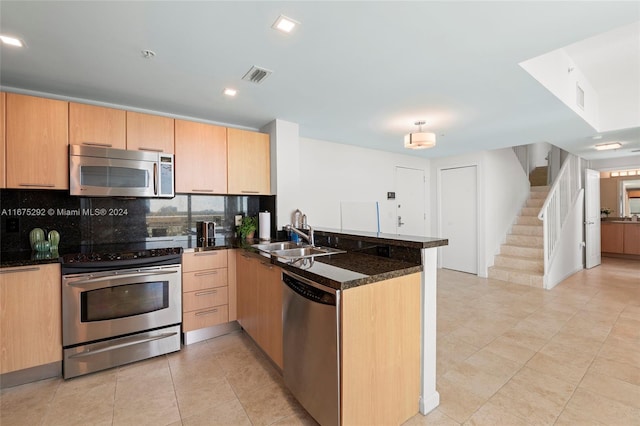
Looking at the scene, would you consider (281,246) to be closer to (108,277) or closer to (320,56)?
(108,277)

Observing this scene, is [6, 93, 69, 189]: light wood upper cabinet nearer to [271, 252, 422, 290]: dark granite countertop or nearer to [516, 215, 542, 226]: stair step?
[271, 252, 422, 290]: dark granite countertop

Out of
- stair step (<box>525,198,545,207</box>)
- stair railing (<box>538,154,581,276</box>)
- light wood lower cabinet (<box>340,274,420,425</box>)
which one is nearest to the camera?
light wood lower cabinet (<box>340,274,420,425</box>)

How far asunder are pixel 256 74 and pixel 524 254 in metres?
5.38

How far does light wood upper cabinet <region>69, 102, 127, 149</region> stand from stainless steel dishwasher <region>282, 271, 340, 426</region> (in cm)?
209

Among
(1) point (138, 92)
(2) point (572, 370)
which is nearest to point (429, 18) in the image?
(1) point (138, 92)

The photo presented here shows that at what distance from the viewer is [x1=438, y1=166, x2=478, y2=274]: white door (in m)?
5.13

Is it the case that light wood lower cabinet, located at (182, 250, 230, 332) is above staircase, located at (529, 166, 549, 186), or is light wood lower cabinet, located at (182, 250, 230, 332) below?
below

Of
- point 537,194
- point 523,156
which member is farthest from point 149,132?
point 537,194

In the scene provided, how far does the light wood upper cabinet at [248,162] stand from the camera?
10.1 ft

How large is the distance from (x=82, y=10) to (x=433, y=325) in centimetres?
271

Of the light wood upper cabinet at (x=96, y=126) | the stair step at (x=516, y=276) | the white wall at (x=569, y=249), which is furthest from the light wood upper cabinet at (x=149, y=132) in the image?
the white wall at (x=569, y=249)

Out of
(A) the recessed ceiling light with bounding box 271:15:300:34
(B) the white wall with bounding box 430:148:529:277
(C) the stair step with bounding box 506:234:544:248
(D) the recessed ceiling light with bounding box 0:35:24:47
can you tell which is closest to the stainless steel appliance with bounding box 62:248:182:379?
(D) the recessed ceiling light with bounding box 0:35:24:47

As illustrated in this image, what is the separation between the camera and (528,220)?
561 cm

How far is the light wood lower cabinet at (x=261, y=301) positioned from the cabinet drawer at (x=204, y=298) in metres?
0.16
